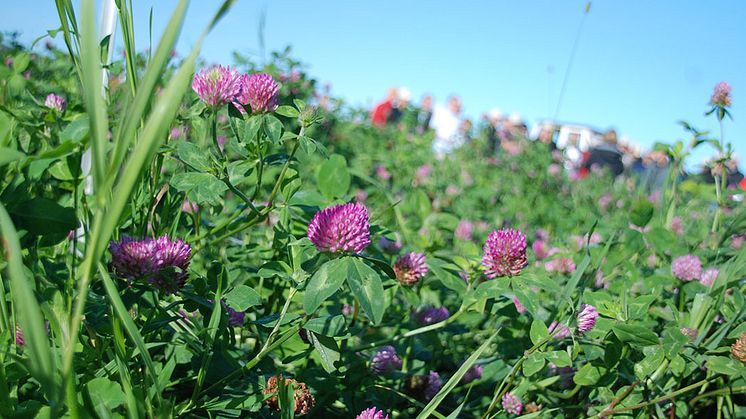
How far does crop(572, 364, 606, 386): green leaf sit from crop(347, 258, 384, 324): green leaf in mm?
429

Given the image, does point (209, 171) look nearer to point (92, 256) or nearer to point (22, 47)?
point (92, 256)

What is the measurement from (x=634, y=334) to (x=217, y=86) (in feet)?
2.37

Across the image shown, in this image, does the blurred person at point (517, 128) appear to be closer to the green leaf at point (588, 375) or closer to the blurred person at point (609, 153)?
the blurred person at point (609, 153)

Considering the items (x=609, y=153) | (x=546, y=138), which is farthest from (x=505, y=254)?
(x=609, y=153)

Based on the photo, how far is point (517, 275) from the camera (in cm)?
98

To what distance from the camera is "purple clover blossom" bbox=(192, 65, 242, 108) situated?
3.01ft

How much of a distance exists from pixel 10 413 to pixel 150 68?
1.28 ft

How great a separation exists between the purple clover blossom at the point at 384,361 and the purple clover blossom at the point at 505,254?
0.80 feet

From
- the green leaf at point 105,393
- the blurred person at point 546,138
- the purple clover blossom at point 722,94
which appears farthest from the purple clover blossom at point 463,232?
the blurred person at point 546,138

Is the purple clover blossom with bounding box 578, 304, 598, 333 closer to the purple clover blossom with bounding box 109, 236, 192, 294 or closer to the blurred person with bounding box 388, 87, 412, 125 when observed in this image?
the purple clover blossom with bounding box 109, 236, 192, 294

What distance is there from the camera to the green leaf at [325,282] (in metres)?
0.73

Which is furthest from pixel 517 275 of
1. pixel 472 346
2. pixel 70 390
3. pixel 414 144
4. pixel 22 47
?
pixel 414 144

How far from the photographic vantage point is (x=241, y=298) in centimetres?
81

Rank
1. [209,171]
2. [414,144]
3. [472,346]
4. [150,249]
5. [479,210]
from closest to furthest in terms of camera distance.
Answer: [150,249], [209,171], [472,346], [479,210], [414,144]
